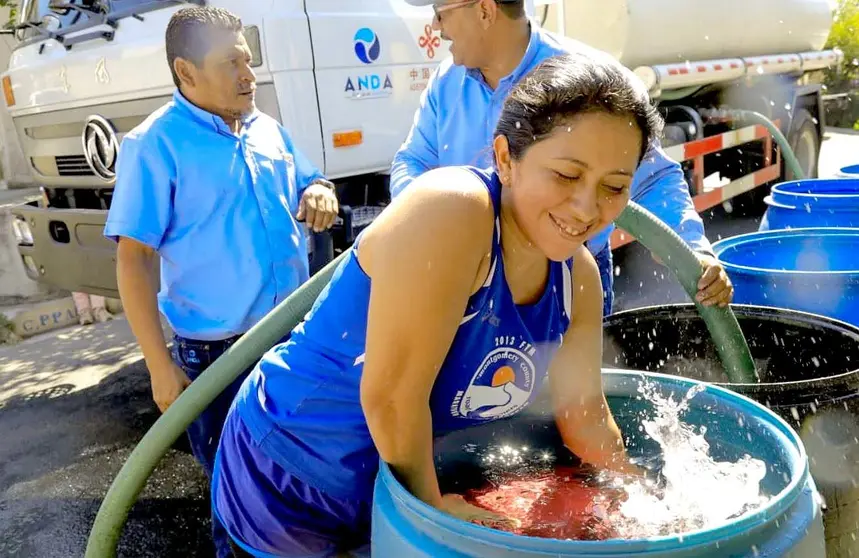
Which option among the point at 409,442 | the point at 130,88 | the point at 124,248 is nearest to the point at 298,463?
the point at 409,442

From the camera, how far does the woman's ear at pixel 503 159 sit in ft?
4.51

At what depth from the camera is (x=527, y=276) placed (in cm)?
140

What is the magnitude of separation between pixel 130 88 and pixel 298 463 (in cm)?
304

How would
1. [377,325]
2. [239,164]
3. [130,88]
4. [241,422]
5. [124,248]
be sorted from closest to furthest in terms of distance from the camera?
1. [377,325]
2. [241,422]
3. [124,248]
4. [239,164]
5. [130,88]

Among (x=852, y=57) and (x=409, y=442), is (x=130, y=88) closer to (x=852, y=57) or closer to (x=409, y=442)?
(x=409, y=442)

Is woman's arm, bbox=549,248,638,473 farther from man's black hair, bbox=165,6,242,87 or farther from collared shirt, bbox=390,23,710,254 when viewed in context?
man's black hair, bbox=165,6,242,87

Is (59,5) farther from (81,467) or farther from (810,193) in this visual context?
(810,193)

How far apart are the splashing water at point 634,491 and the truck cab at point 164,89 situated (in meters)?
Answer: 2.10

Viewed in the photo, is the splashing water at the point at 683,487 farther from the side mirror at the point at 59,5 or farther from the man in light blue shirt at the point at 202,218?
the side mirror at the point at 59,5

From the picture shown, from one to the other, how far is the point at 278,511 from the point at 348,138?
2633 mm

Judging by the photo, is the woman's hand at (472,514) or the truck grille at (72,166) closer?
the woman's hand at (472,514)

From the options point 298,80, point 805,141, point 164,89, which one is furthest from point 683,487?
point 805,141

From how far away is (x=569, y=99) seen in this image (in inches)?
49.7

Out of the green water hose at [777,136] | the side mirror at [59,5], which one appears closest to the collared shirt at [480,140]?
the side mirror at [59,5]
